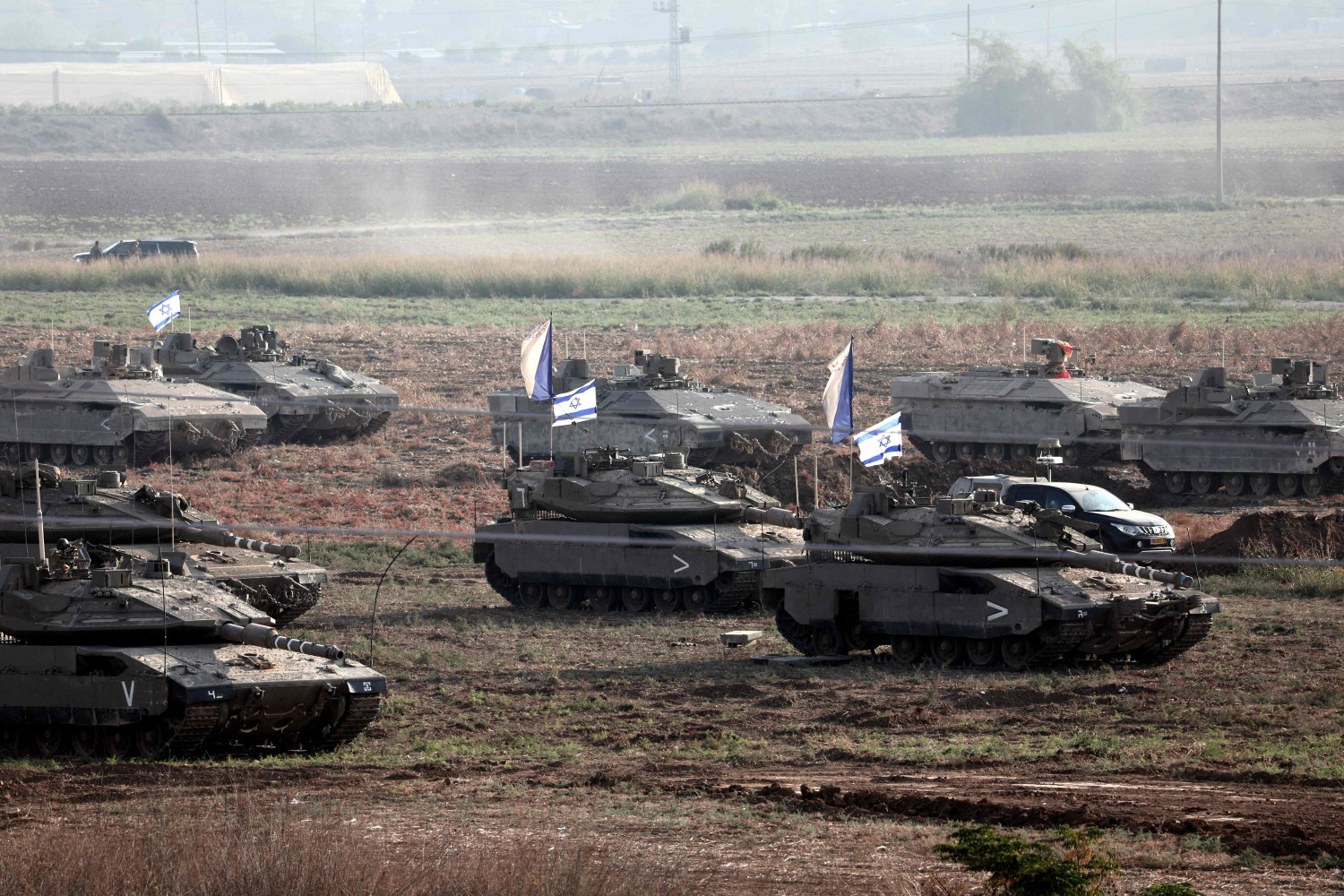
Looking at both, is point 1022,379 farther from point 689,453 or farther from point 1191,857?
point 1191,857

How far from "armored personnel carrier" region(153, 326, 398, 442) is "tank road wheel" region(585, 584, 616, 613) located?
1260 centimetres

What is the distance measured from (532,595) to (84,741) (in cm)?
975

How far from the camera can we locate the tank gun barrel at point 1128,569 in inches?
804

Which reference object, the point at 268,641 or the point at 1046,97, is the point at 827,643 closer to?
the point at 268,641

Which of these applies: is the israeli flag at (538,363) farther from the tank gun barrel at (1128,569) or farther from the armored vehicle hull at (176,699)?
the armored vehicle hull at (176,699)

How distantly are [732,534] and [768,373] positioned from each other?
20443 millimetres

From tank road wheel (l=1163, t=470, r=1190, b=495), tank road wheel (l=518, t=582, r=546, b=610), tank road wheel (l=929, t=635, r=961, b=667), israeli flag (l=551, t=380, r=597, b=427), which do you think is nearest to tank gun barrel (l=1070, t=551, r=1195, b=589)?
tank road wheel (l=929, t=635, r=961, b=667)

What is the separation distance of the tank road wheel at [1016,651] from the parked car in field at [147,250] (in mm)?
54357

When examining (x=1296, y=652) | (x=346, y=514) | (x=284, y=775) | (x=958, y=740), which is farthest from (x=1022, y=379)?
(x=284, y=775)

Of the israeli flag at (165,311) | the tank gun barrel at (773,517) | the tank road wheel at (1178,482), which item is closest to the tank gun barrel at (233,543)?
the tank gun barrel at (773,517)

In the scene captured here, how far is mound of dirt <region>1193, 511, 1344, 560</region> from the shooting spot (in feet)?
85.5

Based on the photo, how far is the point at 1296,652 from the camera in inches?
822

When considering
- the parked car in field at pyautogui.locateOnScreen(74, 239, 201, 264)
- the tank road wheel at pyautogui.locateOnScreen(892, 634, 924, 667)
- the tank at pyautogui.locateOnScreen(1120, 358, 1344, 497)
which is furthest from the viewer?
the parked car in field at pyautogui.locateOnScreen(74, 239, 201, 264)

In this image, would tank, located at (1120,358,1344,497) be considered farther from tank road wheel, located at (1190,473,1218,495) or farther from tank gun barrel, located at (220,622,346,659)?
tank gun barrel, located at (220,622,346,659)
